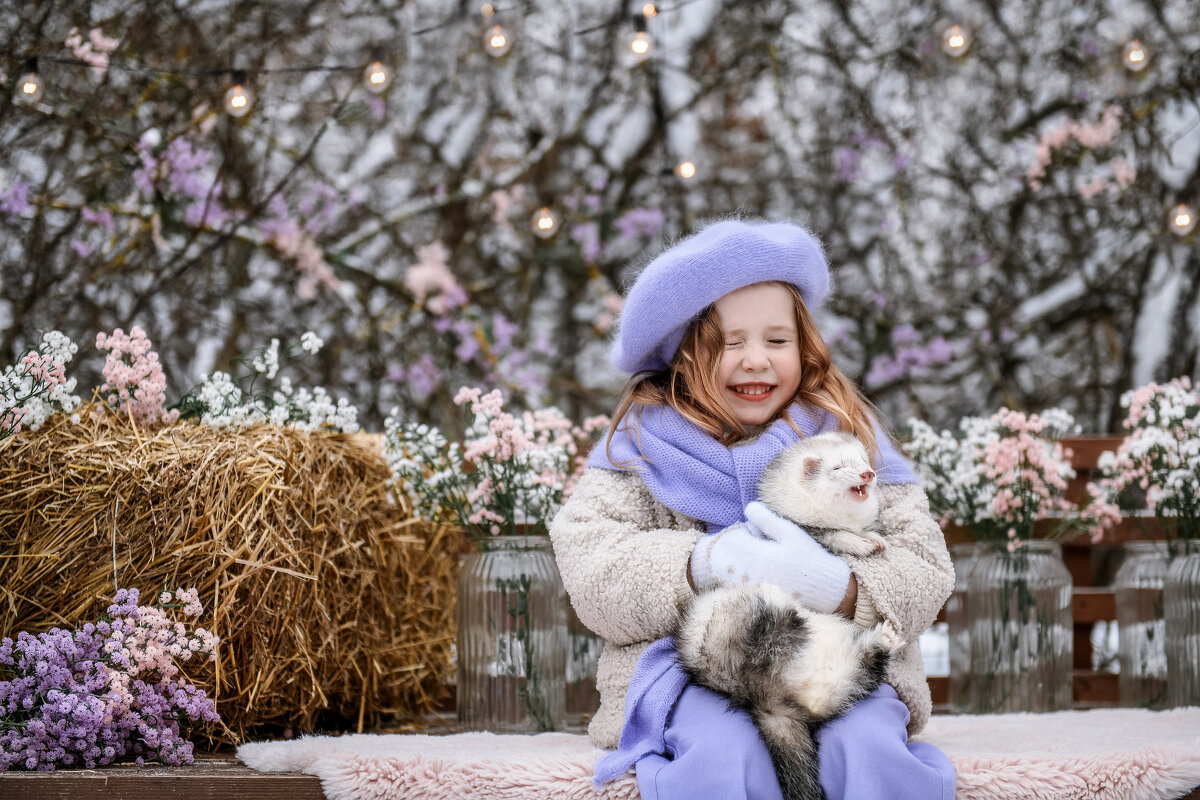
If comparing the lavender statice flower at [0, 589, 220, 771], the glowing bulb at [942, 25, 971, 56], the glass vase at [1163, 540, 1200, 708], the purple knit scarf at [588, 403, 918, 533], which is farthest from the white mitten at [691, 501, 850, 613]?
the glowing bulb at [942, 25, 971, 56]

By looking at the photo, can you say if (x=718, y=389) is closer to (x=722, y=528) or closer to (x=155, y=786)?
(x=722, y=528)

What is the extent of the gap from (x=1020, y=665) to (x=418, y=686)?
1.49 meters

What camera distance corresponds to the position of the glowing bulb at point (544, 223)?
404cm

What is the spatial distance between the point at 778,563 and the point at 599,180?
278 centimetres

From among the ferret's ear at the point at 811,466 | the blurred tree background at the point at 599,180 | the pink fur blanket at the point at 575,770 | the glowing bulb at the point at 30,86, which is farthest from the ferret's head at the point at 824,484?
the glowing bulb at the point at 30,86

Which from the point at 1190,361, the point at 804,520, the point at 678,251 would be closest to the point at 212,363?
the point at 678,251

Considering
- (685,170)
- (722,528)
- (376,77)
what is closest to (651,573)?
(722,528)

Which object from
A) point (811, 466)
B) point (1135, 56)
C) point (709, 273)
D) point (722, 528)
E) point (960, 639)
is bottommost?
point (960, 639)

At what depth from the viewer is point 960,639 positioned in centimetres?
273

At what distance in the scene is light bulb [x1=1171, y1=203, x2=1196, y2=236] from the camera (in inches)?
154

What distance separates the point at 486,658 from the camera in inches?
96.7

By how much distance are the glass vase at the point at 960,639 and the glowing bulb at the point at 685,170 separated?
203 centimetres

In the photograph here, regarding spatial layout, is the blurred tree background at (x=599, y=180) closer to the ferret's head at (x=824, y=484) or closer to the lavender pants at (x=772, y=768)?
the ferret's head at (x=824, y=484)

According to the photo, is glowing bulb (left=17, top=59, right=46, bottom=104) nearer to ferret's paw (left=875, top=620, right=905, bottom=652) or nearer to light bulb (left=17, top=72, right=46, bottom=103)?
light bulb (left=17, top=72, right=46, bottom=103)
